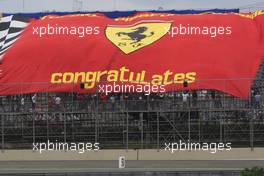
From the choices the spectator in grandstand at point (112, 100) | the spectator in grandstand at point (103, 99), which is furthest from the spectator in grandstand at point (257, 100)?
the spectator in grandstand at point (103, 99)

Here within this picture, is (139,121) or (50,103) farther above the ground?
(50,103)

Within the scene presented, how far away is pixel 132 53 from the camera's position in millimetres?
24234

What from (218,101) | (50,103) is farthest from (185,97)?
(50,103)

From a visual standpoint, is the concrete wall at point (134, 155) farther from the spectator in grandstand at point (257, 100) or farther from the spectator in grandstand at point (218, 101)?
the spectator in grandstand at point (218, 101)

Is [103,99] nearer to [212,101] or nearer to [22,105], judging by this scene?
→ [22,105]

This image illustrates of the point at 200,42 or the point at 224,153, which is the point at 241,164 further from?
the point at 200,42

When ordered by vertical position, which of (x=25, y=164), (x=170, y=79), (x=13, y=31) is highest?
(x=13, y=31)

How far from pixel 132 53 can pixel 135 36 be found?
23.8 inches

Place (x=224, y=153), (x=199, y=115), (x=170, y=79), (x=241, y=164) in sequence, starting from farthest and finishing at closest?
1. (x=170, y=79)
2. (x=199, y=115)
3. (x=224, y=153)
4. (x=241, y=164)

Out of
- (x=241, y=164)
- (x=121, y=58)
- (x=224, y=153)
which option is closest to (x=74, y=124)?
(x=121, y=58)

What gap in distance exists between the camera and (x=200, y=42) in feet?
78.7

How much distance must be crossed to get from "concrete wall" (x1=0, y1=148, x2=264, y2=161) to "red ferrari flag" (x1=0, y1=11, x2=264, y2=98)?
351 centimetres

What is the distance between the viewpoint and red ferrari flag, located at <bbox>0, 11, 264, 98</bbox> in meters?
23.7

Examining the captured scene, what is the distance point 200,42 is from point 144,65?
208cm
